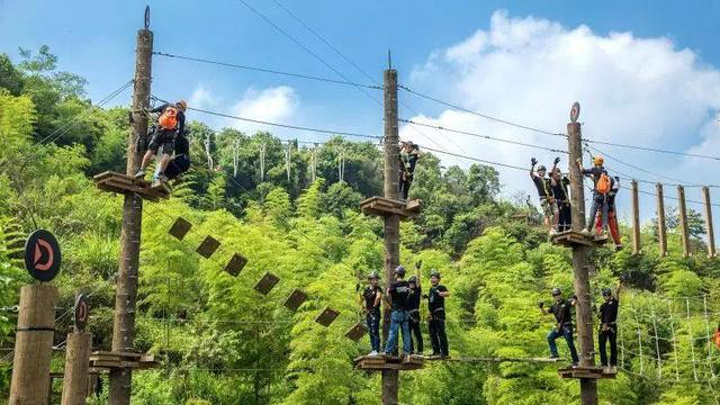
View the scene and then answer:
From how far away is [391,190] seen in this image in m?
12.7

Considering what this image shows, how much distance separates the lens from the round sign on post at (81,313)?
23.8ft

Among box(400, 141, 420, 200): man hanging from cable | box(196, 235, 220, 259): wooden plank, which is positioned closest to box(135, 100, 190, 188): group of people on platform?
box(196, 235, 220, 259): wooden plank

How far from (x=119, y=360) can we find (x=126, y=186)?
2281mm

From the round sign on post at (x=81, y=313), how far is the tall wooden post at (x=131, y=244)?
362 centimetres

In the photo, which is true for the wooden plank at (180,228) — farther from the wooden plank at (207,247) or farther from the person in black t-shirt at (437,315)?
the person in black t-shirt at (437,315)

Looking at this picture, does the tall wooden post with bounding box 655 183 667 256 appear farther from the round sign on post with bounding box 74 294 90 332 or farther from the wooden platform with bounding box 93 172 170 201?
the round sign on post with bounding box 74 294 90 332

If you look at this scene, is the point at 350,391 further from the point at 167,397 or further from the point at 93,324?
the point at 93,324

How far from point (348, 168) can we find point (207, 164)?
1192 centimetres

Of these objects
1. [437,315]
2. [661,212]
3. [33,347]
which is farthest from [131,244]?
[661,212]

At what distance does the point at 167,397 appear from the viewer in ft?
67.3

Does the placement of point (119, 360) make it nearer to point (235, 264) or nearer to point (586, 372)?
point (235, 264)

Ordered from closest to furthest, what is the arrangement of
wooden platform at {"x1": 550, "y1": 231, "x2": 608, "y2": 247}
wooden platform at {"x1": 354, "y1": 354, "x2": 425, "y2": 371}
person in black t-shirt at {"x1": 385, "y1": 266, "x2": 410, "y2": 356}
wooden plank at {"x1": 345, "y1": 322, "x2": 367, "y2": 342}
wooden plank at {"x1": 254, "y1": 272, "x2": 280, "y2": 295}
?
1. wooden plank at {"x1": 254, "y1": 272, "x2": 280, "y2": 295}
2. wooden platform at {"x1": 354, "y1": 354, "x2": 425, "y2": 371}
3. person in black t-shirt at {"x1": 385, "y1": 266, "x2": 410, "y2": 356}
4. wooden plank at {"x1": 345, "y1": 322, "x2": 367, "y2": 342}
5. wooden platform at {"x1": 550, "y1": 231, "x2": 608, "y2": 247}

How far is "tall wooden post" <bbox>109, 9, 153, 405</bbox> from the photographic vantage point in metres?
10.9

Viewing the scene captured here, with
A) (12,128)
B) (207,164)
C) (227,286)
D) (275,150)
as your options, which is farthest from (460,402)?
(275,150)
